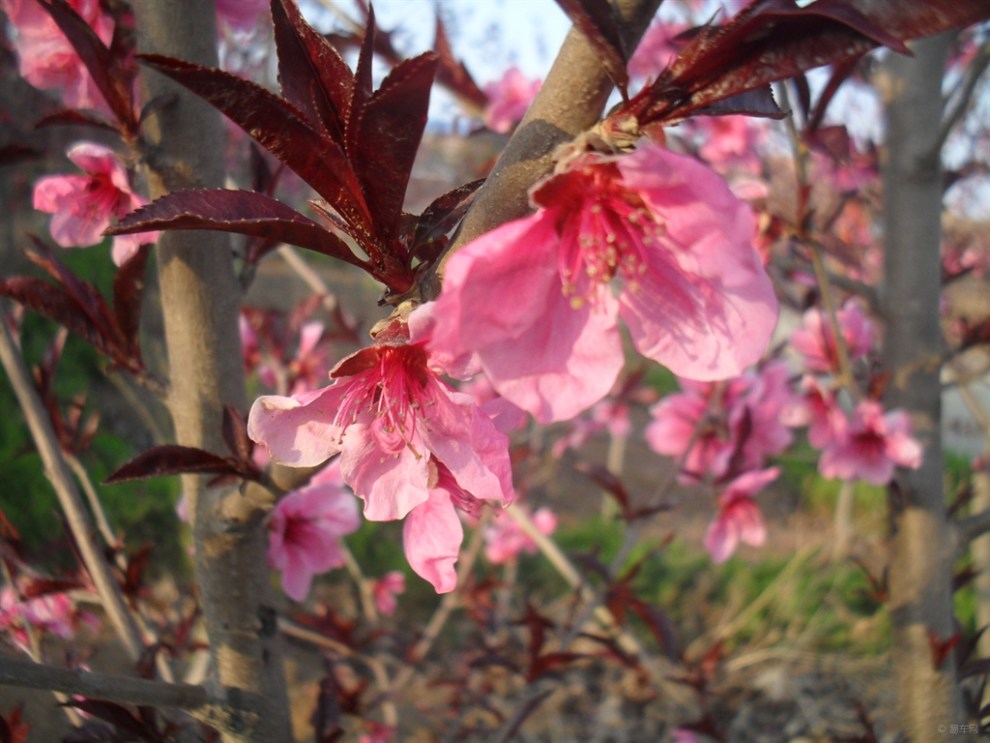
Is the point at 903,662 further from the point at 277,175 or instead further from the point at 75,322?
the point at 75,322

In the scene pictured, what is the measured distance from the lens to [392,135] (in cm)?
58

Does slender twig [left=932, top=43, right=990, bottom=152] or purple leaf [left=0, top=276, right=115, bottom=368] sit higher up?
slender twig [left=932, top=43, right=990, bottom=152]

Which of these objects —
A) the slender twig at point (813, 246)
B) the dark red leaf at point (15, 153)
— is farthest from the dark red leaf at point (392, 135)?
the slender twig at point (813, 246)

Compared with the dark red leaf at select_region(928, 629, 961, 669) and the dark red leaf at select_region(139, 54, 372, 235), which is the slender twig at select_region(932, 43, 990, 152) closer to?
the dark red leaf at select_region(928, 629, 961, 669)

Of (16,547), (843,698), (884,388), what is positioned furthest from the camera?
(843,698)

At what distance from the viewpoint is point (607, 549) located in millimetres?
5344

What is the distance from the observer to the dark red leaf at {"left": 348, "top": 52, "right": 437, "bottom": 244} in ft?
1.78

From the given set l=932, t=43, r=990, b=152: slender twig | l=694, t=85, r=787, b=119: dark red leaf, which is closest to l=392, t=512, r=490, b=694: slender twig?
l=932, t=43, r=990, b=152: slender twig

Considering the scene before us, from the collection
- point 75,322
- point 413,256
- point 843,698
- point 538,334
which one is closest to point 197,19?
point 75,322

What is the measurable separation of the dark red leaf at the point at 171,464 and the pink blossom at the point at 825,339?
1.73m

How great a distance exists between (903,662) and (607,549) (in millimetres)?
3792

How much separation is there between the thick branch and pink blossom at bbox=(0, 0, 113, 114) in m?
0.76

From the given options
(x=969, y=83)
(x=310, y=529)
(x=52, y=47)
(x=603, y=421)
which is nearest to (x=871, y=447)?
(x=969, y=83)

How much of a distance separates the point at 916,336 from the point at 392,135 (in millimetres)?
1759
